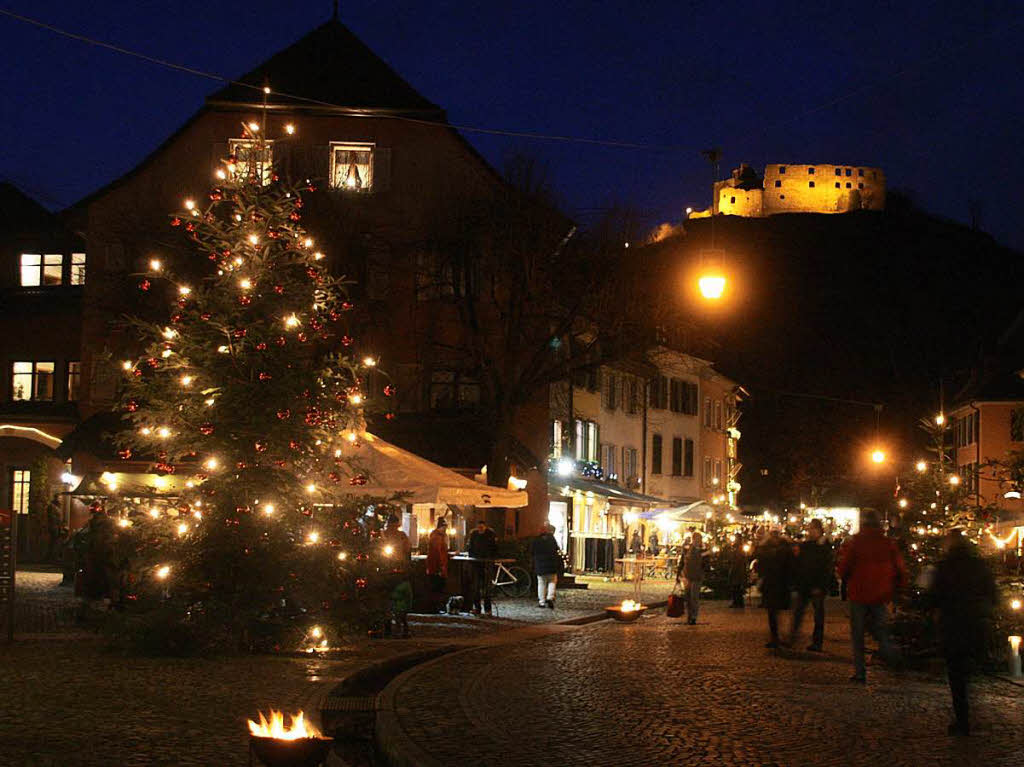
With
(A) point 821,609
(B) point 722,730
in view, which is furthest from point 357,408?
(B) point 722,730

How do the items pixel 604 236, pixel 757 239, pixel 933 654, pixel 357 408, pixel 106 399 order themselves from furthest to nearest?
pixel 757 239
pixel 106 399
pixel 604 236
pixel 357 408
pixel 933 654

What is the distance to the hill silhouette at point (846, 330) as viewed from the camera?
3582 inches

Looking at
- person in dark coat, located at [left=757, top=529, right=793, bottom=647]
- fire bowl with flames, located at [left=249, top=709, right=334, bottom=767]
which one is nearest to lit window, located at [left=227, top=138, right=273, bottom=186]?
person in dark coat, located at [left=757, top=529, right=793, bottom=647]

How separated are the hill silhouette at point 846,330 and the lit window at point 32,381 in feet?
82.4

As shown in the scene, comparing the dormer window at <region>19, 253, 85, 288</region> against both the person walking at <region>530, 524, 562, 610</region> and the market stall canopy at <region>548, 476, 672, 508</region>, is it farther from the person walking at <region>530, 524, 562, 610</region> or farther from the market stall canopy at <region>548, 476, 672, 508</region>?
the person walking at <region>530, 524, 562, 610</region>

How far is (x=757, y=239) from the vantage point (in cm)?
15550

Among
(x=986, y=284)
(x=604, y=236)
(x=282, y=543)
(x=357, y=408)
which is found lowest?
(x=282, y=543)

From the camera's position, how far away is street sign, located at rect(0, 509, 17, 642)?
59.2ft

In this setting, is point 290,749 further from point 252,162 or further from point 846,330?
point 846,330

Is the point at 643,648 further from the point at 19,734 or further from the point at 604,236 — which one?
the point at 604,236

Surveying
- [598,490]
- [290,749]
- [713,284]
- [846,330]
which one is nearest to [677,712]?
[290,749]

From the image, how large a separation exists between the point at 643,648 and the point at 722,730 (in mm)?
8435

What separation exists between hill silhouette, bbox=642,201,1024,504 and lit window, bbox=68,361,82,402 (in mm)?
24346

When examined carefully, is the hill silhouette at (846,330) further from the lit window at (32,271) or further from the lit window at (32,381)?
the lit window at (32,381)
